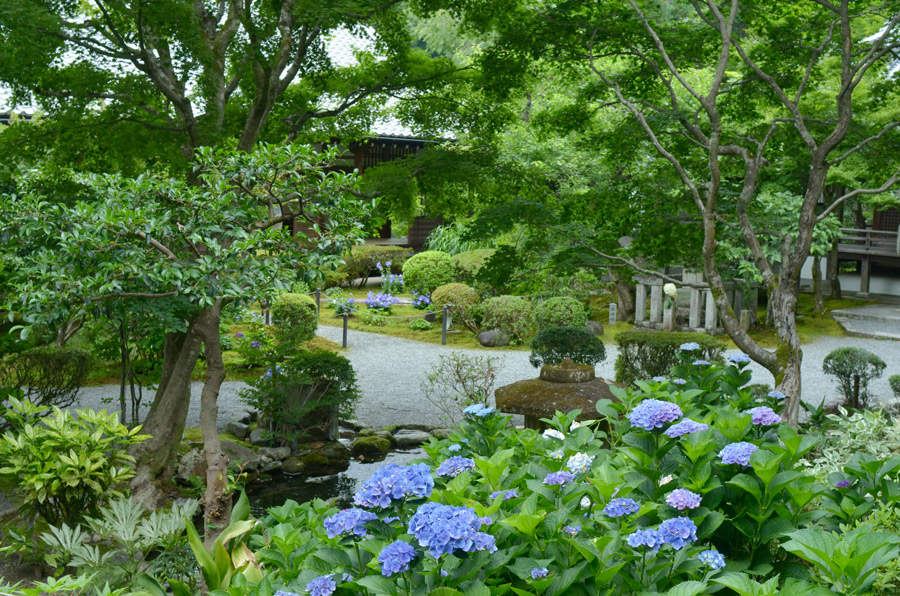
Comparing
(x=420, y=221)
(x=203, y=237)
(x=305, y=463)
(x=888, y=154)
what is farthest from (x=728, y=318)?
(x=420, y=221)

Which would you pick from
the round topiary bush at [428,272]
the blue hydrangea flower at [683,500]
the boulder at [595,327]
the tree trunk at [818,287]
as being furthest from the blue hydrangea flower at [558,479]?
the tree trunk at [818,287]

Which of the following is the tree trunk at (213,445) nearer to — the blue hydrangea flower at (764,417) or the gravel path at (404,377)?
the blue hydrangea flower at (764,417)

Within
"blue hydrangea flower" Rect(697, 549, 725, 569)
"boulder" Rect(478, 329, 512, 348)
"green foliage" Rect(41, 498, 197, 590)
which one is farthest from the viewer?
"boulder" Rect(478, 329, 512, 348)

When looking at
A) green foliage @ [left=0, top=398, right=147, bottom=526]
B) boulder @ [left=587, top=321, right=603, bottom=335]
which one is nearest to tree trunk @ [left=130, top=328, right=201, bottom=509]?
green foliage @ [left=0, top=398, right=147, bottom=526]

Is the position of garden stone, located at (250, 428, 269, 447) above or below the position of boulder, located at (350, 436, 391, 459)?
above

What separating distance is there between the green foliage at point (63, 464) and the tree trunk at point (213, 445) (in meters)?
0.64

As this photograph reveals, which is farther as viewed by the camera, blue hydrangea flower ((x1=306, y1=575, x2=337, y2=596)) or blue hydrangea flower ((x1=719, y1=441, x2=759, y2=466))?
blue hydrangea flower ((x1=719, y1=441, x2=759, y2=466))

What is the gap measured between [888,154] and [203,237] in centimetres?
698

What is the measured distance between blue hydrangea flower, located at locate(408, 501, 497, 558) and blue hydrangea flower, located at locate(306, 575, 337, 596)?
37cm

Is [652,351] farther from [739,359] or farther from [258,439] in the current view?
[739,359]

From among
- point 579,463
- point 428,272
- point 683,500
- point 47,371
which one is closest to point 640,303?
point 428,272

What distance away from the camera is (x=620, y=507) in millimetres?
2230

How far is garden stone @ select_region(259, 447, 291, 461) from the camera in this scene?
892cm

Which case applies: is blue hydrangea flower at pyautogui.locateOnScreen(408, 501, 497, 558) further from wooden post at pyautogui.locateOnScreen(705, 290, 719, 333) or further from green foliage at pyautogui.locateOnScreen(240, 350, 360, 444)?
wooden post at pyautogui.locateOnScreen(705, 290, 719, 333)
